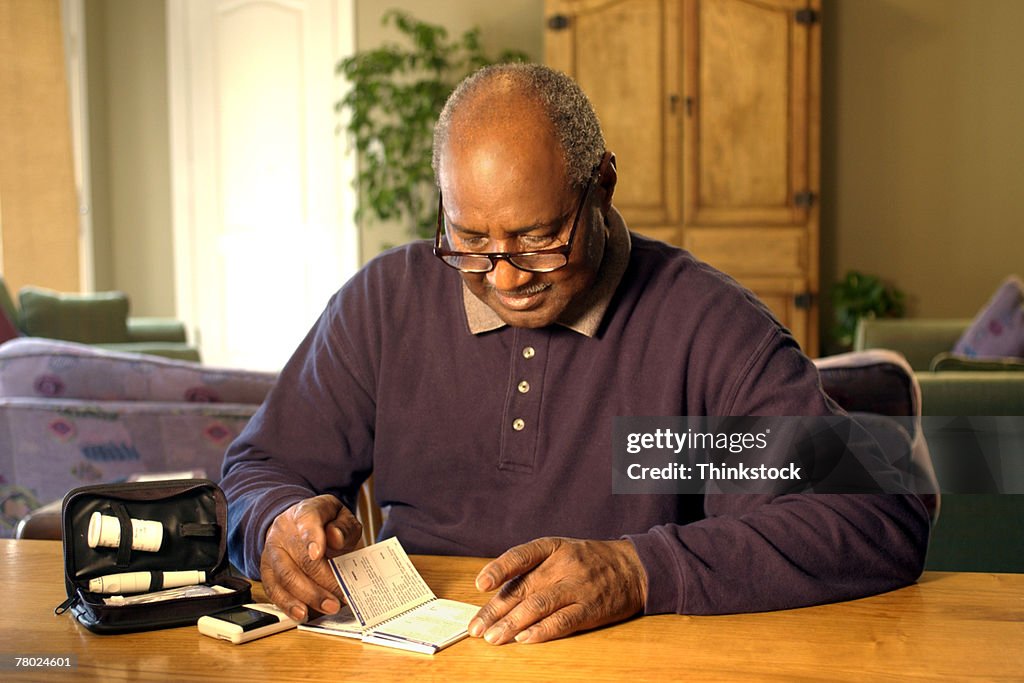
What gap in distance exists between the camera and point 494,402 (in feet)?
4.88

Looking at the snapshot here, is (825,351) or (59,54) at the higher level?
(59,54)

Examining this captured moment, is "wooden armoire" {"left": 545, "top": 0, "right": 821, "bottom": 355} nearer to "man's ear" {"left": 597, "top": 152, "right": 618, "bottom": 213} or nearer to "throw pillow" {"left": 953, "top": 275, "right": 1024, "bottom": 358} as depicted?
"throw pillow" {"left": 953, "top": 275, "right": 1024, "bottom": 358}

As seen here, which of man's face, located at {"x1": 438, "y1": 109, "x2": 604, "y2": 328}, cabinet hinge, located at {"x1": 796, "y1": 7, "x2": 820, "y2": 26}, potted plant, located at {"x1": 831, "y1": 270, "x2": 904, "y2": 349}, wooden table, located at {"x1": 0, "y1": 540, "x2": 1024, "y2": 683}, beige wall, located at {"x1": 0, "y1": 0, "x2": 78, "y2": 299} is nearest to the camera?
wooden table, located at {"x1": 0, "y1": 540, "x2": 1024, "y2": 683}

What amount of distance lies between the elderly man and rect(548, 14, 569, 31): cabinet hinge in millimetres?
4018

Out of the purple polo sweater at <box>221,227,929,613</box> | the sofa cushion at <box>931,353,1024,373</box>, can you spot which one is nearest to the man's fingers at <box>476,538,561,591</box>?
the purple polo sweater at <box>221,227,929,613</box>

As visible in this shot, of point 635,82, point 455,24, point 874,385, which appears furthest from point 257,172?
point 874,385

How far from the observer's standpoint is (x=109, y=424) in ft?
6.76

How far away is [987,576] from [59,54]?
598 cm

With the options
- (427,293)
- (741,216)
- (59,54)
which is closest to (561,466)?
(427,293)

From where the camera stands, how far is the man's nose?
1316mm

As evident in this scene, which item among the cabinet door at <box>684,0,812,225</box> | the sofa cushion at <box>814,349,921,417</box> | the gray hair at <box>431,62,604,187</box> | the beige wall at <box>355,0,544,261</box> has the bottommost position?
the sofa cushion at <box>814,349,921,417</box>

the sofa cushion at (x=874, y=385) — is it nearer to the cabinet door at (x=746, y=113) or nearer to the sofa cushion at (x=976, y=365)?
the sofa cushion at (x=976, y=365)

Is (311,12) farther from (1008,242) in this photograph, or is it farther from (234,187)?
(1008,242)

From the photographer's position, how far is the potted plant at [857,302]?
555 centimetres
